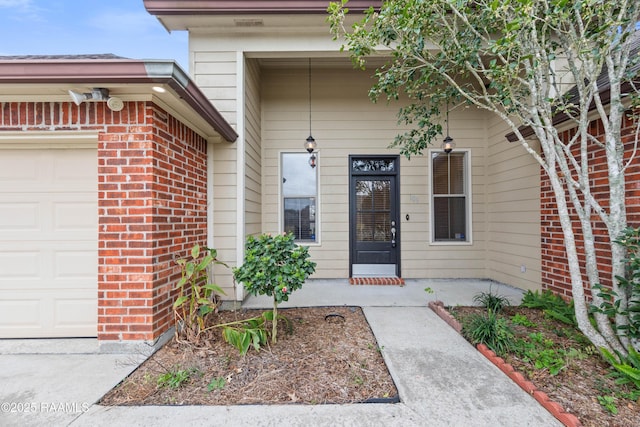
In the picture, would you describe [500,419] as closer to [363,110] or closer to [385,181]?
[385,181]

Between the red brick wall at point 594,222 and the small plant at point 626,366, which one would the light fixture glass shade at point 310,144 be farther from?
the small plant at point 626,366

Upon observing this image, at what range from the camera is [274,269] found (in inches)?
96.2

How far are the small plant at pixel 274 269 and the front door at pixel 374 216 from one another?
262 centimetres

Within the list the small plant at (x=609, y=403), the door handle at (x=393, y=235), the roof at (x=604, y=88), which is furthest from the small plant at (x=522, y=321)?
the door handle at (x=393, y=235)

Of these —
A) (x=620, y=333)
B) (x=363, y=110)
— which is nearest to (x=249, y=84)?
(x=363, y=110)

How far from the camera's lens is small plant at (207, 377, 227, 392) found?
6.49 ft

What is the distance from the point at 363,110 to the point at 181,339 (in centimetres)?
435

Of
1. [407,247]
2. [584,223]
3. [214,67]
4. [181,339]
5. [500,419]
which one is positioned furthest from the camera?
[407,247]

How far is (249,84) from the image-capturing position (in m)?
4.16

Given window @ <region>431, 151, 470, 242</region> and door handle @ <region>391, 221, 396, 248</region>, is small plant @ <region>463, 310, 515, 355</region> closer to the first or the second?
door handle @ <region>391, 221, 396, 248</region>

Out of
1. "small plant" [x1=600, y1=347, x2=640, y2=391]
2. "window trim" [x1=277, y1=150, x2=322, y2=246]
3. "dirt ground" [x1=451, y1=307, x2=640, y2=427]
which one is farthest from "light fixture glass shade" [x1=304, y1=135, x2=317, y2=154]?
"small plant" [x1=600, y1=347, x2=640, y2=391]

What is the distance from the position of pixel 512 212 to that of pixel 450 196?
987 mm

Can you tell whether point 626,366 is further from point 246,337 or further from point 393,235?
point 393,235

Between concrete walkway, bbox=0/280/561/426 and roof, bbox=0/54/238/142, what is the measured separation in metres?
2.21
